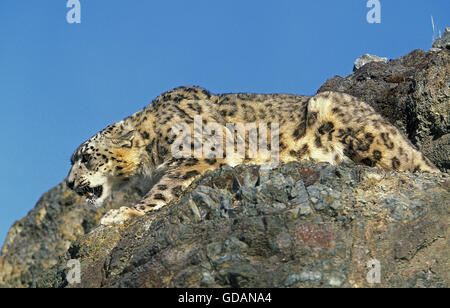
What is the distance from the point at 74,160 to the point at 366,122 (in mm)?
5463

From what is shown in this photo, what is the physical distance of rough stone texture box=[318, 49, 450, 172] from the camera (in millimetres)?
11555

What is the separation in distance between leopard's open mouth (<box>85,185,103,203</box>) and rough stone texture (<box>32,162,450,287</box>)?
3307 millimetres

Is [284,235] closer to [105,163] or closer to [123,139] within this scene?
[123,139]

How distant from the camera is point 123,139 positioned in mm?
10859

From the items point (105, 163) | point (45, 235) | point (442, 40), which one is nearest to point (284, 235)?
point (105, 163)

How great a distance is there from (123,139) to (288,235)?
5.43 meters

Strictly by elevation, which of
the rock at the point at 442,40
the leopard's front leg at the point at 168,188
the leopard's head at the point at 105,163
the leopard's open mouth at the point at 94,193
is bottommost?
the leopard's front leg at the point at 168,188

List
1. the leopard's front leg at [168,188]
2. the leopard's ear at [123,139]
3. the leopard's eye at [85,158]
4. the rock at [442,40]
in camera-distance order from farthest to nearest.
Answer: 1. the rock at [442,40]
2. the leopard's eye at [85,158]
3. the leopard's ear at [123,139]
4. the leopard's front leg at [168,188]

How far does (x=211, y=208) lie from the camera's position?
6.95 m

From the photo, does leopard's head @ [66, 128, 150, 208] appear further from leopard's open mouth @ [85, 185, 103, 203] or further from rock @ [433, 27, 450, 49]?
rock @ [433, 27, 450, 49]

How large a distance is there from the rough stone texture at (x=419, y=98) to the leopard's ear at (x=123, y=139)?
17.6ft

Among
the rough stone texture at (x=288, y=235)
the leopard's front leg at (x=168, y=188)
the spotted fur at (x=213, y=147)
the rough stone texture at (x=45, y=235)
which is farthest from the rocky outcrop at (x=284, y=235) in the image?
the rough stone texture at (x=45, y=235)

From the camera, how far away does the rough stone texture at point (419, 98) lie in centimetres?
1155

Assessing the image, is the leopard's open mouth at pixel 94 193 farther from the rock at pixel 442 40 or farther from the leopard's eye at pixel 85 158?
the rock at pixel 442 40
